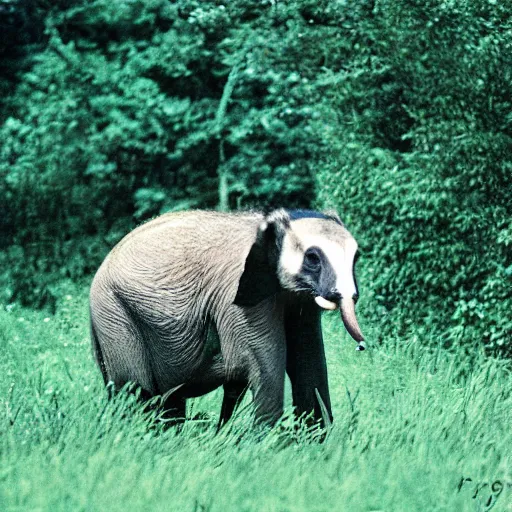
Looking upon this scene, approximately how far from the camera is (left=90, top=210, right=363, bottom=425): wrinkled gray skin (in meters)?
5.13

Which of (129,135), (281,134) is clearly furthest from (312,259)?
(129,135)

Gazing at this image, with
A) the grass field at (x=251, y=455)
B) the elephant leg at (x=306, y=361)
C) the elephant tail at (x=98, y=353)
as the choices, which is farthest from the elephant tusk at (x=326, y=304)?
the elephant tail at (x=98, y=353)

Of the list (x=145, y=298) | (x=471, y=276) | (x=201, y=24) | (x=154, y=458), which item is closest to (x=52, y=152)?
(x=201, y=24)

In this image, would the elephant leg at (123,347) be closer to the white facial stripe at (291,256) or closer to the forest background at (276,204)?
the forest background at (276,204)

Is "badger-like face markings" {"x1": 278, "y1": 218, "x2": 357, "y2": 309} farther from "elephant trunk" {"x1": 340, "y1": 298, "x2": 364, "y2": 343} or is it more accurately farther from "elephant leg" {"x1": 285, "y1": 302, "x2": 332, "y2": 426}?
"elephant leg" {"x1": 285, "y1": 302, "x2": 332, "y2": 426}

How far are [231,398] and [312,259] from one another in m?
1.04

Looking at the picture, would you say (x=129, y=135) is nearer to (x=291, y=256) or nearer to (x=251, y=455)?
(x=291, y=256)

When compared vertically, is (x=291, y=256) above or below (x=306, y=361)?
above

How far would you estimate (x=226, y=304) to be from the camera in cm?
538

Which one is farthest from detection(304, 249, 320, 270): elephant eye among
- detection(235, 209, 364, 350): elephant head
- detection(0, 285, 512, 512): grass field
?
detection(0, 285, 512, 512): grass field

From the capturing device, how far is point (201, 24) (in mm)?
12578

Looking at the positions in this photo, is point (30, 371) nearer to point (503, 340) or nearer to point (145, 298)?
point (145, 298)

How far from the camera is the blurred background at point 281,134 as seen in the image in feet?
28.2

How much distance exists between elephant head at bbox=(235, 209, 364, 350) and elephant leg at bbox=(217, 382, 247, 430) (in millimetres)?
617
